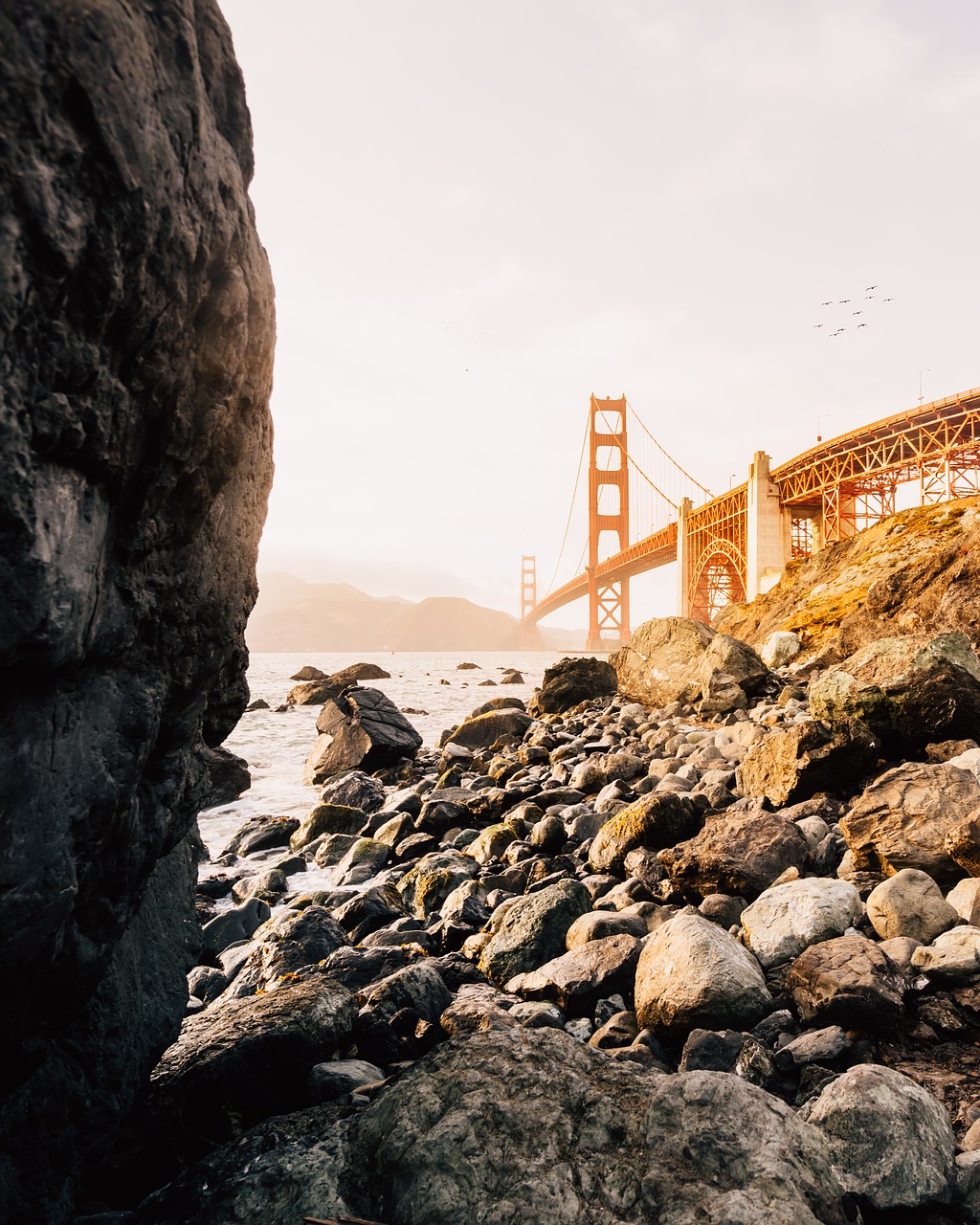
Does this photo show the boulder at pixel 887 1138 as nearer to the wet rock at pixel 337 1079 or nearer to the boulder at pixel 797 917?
the boulder at pixel 797 917

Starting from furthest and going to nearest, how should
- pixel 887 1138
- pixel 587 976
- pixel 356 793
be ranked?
1. pixel 356 793
2. pixel 587 976
3. pixel 887 1138

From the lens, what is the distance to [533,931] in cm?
340

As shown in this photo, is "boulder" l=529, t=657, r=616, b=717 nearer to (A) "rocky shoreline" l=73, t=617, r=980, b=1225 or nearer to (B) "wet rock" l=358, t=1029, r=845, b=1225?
(A) "rocky shoreline" l=73, t=617, r=980, b=1225

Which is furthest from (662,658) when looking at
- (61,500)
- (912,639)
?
(61,500)

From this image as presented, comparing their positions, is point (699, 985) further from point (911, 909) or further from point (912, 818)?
point (912, 818)

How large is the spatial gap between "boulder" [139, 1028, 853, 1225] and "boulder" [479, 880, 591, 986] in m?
1.61

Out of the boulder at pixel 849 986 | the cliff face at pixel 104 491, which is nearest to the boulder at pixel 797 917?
the boulder at pixel 849 986

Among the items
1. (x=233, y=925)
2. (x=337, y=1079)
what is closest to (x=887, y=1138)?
(x=337, y=1079)

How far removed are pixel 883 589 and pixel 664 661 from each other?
139 inches

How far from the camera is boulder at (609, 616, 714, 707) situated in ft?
35.3

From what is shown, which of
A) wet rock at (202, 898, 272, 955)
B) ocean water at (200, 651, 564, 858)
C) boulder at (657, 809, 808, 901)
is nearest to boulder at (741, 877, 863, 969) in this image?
boulder at (657, 809, 808, 901)

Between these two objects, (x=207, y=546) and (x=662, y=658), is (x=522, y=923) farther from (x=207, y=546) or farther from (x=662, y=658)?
(x=662, y=658)

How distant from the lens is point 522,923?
136 inches

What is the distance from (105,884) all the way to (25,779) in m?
0.65
